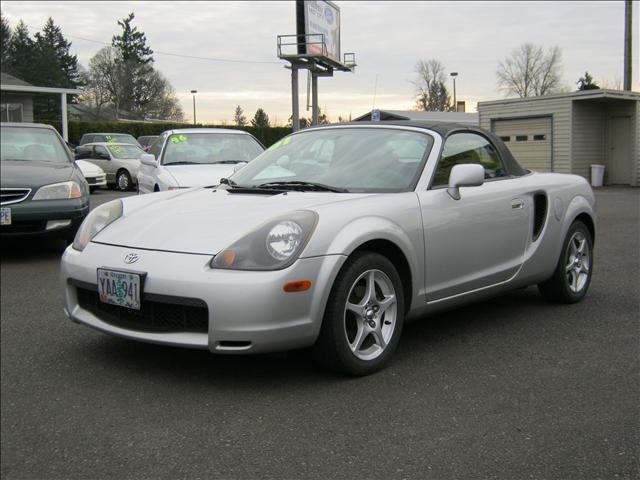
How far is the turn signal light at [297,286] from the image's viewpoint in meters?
3.31

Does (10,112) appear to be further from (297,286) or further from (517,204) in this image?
(297,286)

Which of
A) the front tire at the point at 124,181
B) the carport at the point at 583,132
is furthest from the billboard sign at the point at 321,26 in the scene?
the front tire at the point at 124,181

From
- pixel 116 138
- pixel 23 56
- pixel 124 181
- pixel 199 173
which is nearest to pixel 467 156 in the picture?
pixel 199 173

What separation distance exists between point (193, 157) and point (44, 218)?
283 centimetres

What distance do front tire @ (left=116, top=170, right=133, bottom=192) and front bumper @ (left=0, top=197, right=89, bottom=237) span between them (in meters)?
13.0

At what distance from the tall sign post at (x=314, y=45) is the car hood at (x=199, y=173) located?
93.7ft

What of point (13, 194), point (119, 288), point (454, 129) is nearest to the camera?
point (119, 288)

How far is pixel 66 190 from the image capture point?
25.5 ft

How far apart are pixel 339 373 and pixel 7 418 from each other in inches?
61.8

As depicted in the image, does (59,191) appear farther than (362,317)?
Yes

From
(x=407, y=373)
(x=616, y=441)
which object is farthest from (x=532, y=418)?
(x=407, y=373)

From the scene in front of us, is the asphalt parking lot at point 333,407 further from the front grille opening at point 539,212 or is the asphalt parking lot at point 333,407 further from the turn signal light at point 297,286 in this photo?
the front grille opening at point 539,212

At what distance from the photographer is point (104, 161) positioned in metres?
21.2

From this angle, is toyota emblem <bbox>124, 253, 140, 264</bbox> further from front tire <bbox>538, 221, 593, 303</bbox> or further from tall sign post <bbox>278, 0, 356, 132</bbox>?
tall sign post <bbox>278, 0, 356, 132</bbox>
